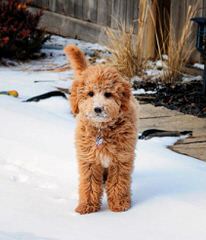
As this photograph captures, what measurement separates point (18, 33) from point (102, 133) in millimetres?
5459

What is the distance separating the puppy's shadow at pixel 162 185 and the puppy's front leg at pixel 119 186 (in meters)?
0.15

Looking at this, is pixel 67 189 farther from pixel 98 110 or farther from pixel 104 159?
pixel 98 110

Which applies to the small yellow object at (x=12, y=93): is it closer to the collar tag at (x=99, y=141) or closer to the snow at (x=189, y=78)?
the snow at (x=189, y=78)

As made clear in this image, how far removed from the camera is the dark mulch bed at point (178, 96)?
291 inches

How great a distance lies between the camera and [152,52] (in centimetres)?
934

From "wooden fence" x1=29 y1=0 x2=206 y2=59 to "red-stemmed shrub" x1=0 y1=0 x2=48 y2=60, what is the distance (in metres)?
1.16

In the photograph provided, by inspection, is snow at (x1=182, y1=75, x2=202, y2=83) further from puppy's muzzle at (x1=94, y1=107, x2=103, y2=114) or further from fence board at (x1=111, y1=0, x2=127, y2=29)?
puppy's muzzle at (x1=94, y1=107, x2=103, y2=114)

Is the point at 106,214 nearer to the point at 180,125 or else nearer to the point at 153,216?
the point at 153,216

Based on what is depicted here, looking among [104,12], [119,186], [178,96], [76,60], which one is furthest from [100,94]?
[104,12]

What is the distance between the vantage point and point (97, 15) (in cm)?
1113

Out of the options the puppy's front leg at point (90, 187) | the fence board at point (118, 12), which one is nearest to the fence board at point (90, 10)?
the fence board at point (118, 12)

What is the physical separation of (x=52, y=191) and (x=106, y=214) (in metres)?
0.60

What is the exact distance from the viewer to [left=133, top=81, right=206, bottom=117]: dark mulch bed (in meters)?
7.39

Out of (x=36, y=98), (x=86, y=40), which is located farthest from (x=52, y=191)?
(x=86, y=40)
